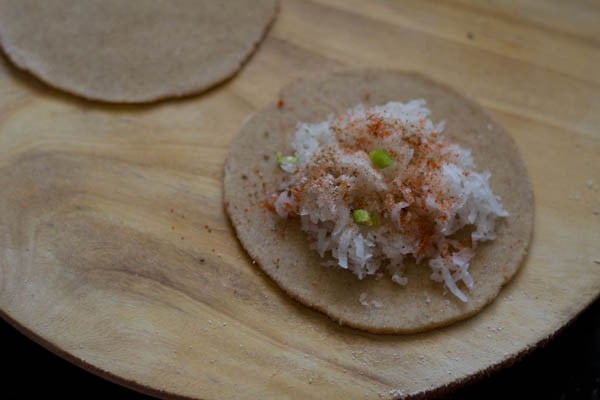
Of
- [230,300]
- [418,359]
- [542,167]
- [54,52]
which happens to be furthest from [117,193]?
[542,167]

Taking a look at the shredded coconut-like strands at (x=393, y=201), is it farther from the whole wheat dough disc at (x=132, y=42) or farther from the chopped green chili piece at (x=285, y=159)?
the whole wheat dough disc at (x=132, y=42)

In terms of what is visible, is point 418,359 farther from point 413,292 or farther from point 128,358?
point 128,358

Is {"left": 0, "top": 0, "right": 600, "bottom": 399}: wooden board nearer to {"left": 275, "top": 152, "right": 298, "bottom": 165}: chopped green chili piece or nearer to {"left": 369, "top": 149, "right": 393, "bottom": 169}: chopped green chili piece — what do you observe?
{"left": 275, "top": 152, "right": 298, "bottom": 165}: chopped green chili piece

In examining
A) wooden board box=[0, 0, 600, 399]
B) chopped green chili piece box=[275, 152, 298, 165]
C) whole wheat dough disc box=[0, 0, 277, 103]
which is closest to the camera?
wooden board box=[0, 0, 600, 399]

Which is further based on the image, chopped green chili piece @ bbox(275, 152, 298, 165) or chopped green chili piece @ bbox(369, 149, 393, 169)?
chopped green chili piece @ bbox(275, 152, 298, 165)

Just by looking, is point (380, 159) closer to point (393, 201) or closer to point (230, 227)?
point (393, 201)

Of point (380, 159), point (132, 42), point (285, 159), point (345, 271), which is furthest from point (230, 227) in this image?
point (132, 42)

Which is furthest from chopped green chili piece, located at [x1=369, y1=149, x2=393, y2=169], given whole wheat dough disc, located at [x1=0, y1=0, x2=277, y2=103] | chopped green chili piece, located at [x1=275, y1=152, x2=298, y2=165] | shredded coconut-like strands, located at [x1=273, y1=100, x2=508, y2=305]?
whole wheat dough disc, located at [x1=0, y1=0, x2=277, y2=103]
